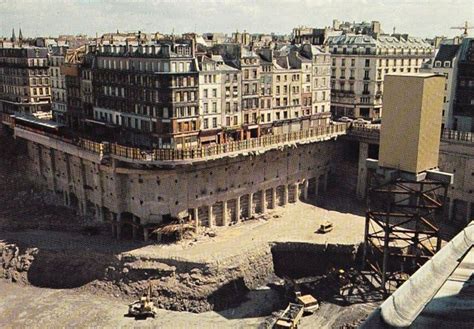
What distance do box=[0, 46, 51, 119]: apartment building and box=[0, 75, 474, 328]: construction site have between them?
780 inches

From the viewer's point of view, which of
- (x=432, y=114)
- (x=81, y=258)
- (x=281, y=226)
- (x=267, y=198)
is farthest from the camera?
(x=267, y=198)

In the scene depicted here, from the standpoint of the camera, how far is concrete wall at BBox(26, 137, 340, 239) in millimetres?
71688

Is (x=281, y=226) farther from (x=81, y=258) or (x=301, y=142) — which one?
(x=81, y=258)

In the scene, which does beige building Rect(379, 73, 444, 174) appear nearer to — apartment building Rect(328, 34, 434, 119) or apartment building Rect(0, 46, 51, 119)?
apartment building Rect(328, 34, 434, 119)

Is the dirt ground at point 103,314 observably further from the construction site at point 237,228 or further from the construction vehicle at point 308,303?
the construction vehicle at point 308,303

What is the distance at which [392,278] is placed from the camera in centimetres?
5753

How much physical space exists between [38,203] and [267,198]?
37.8 meters

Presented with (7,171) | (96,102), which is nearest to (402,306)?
(96,102)

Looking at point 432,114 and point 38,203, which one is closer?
point 432,114

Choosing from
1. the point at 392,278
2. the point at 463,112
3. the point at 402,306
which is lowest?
the point at 392,278

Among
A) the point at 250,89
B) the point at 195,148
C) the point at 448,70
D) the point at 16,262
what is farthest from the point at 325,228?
the point at 16,262

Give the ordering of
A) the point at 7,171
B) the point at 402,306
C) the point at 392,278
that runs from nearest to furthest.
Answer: the point at 402,306 → the point at 392,278 → the point at 7,171

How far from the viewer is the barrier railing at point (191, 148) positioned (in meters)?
68.6

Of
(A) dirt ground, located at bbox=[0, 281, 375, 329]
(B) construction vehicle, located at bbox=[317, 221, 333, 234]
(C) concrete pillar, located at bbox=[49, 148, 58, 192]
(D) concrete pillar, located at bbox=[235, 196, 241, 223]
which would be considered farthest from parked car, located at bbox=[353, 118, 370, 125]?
(C) concrete pillar, located at bbox=[49, 148, 58, 192]
